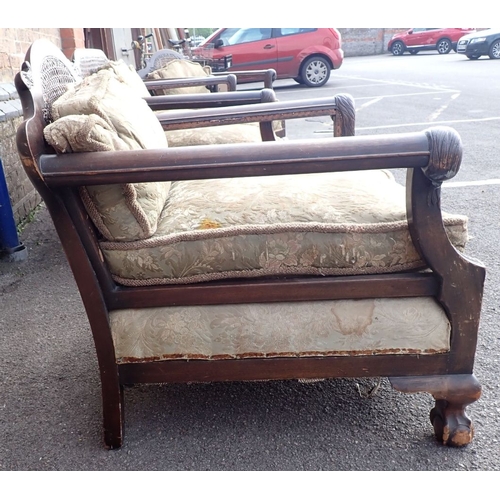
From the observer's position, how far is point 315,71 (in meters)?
10.3

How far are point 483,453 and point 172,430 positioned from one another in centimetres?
85

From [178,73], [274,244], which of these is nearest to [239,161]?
[274,244]

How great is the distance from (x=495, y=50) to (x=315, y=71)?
209 inches

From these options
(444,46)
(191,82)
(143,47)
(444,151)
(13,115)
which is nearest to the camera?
(444,151)

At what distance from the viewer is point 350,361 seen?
1342 millimetres

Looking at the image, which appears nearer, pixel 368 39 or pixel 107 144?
pixel 107 144

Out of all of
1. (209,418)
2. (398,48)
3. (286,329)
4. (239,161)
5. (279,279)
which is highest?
(239,161)

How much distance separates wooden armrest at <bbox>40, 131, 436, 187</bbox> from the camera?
44.6 inches

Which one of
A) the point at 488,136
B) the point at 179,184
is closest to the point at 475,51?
the point at 488,136

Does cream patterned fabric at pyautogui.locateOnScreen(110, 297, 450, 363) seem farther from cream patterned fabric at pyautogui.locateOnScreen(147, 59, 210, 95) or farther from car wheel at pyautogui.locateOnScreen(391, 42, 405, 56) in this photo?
car wheel at pyautogui.locateOnScreen(391, 42, 405, 56)

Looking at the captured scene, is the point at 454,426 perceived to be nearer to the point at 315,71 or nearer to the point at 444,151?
the point at 444,151

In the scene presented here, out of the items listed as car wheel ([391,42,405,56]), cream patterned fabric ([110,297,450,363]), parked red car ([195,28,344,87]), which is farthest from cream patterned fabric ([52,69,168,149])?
car wheel ([391,42,405,56])

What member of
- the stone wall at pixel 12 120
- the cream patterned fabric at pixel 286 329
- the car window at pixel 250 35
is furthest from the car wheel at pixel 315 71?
the cream patterned fabric at pixel 286 329

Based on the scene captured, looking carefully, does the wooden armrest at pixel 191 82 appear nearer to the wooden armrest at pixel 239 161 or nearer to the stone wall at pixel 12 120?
the stone wall at pixel 12 120
